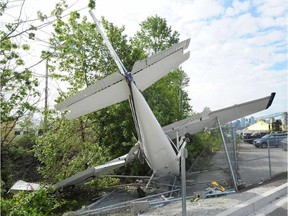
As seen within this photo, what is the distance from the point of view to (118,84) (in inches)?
313

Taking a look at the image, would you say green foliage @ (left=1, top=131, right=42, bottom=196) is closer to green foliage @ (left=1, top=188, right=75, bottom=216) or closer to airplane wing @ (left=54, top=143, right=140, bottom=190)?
airplane wing @ (left=54, top=143, right=140, bottom=190)

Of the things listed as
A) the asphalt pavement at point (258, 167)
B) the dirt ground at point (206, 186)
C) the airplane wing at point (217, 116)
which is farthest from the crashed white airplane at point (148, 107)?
the asphalt pavement at point (258, 167)

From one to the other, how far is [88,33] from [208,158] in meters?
9.70

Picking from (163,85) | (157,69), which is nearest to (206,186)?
(157,69)

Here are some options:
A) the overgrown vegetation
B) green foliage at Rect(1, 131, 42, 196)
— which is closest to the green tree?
the overgrown vegetation

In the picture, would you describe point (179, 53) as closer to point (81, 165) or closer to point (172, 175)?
point (172, 175)

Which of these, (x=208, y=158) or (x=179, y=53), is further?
(x=208, y=158)

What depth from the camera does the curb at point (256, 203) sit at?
628cm

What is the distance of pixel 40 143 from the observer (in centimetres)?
1210

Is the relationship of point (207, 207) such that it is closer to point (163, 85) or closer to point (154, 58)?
point (154, 58)

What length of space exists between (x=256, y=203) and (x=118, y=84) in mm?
4472

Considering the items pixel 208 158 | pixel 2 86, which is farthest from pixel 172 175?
→ pixel 2 86

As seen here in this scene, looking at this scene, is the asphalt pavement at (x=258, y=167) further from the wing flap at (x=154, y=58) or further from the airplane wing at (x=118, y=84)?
the wing flap at (x=154, y=58)

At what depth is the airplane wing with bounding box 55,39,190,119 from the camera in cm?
697
